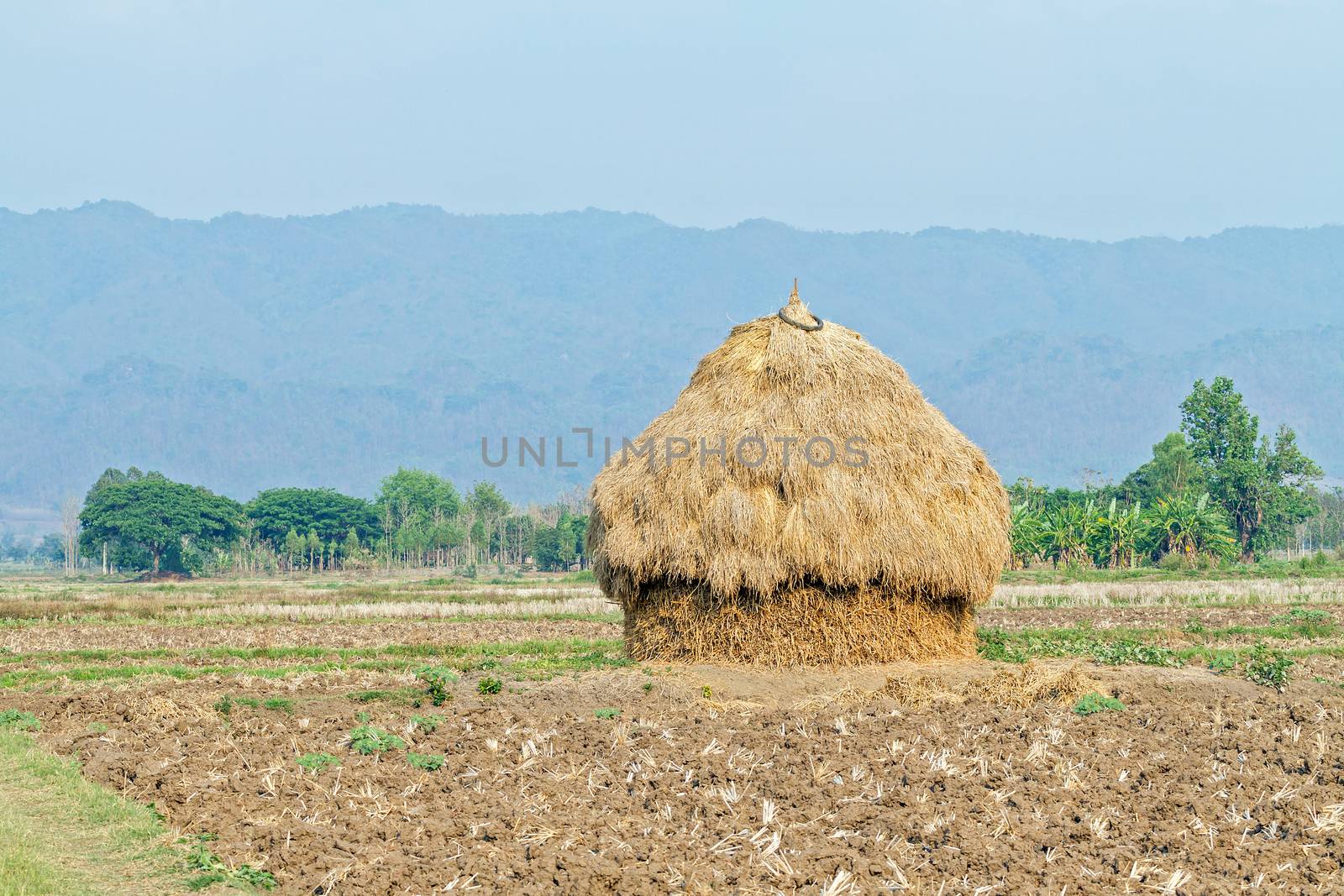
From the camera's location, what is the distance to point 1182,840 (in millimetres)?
8109

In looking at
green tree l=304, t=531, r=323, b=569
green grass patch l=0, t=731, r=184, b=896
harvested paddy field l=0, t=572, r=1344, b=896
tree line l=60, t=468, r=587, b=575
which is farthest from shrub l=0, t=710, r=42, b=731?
green tree l=304, t=531, r=323, b=569

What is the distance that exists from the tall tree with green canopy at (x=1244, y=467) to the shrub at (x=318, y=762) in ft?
230

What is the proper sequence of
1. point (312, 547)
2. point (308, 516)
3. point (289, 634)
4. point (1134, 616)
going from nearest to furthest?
point (289, 634) < point (1134, 616) < point (312, 547) < point (308, 516)

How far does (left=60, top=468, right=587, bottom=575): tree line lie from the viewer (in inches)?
3792

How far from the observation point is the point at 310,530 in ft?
347

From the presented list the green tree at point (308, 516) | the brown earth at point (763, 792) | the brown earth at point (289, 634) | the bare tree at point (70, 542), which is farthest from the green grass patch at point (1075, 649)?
the bare tree at point (70, 542)

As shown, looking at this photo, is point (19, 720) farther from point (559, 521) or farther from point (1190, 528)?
point (559, 521)

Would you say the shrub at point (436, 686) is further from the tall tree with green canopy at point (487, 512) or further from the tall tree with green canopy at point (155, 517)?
the tall tree with green canopy at point (487, 512)

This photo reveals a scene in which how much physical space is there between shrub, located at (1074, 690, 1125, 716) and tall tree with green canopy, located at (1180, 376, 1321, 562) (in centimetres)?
6439

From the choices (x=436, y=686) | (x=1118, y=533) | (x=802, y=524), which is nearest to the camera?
(x=436, y=686)

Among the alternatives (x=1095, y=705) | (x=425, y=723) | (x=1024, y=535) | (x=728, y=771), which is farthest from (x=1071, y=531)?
(x=728, y=771)

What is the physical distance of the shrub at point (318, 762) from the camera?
10.4 meters

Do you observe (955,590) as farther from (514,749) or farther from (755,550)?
(514,749)

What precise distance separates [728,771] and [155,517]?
93839mm
